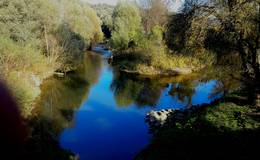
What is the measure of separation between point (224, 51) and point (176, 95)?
12788 millimetres

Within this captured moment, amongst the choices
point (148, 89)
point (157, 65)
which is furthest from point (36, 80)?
point (157, 65)

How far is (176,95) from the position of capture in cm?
2675

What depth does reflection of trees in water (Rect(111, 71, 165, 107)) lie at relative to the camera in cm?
2402

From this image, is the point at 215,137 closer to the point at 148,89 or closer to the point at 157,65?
the point at 148,89

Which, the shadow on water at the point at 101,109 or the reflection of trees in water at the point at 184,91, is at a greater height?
the reflection of trees in water at the point at 184,91

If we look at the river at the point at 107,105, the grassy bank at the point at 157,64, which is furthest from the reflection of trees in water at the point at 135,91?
the grassy bank at the point at 157,64

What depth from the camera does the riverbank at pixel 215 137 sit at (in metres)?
10.0

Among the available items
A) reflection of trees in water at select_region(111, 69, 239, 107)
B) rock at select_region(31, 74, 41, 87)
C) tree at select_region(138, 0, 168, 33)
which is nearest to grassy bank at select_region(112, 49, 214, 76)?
reflection of trees in water at select_region(111, 69, 239, 107)

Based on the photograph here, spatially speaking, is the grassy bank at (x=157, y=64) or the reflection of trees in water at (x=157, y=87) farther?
the grassy bank at (x=157, y=64)

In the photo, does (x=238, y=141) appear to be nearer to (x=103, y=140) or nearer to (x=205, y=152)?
(x=205, y=152)

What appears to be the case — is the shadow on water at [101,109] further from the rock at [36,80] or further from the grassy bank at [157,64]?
the grassy bank at [157,64]

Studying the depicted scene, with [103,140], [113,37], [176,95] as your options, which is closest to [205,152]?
[103,140]

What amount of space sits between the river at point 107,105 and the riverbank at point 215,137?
10.1 feet

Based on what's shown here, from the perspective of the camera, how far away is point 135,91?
91.2ft
